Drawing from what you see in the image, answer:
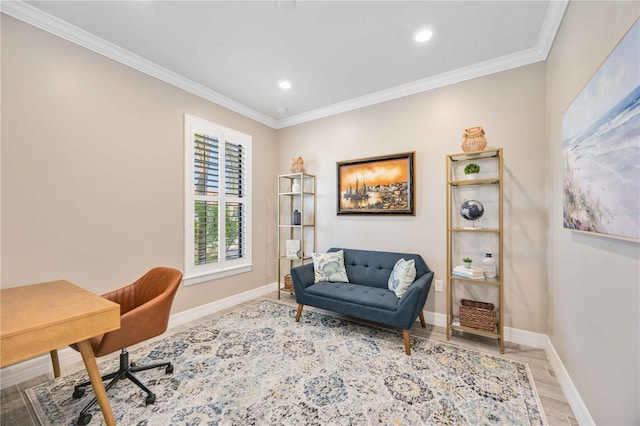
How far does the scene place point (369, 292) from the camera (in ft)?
9.15

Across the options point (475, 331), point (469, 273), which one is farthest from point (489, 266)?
point (475, 331)

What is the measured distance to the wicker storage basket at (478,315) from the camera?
2449mm

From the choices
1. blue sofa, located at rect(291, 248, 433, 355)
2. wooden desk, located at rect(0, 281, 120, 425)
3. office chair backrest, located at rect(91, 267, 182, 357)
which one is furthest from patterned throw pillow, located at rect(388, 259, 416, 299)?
wooden desk, located at rect(0, 281, 120, 425)

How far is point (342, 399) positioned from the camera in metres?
1.77

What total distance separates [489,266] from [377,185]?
1.54 metres

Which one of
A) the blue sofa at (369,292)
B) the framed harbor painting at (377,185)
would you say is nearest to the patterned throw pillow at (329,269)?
the blue sofa at (369,292)

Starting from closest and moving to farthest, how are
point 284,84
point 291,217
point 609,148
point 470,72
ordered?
1. point 609,148
2. point 470,72
3. point 284,84
4. point 291,217

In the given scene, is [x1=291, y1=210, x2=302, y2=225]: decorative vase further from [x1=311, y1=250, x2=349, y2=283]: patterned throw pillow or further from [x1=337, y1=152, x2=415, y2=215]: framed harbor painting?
[x1=311, y1=250, x2=349, y2=283]: patterned throw pillow

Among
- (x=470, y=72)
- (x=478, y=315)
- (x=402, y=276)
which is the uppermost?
(x=470, y=72)

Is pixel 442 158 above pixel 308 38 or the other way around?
the other way around

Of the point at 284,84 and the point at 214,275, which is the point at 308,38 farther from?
the point at 214,275

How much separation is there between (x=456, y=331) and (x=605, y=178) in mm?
2117

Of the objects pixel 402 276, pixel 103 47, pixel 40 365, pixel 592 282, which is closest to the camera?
pixel 592 282

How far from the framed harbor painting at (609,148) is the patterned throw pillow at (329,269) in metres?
2.21
